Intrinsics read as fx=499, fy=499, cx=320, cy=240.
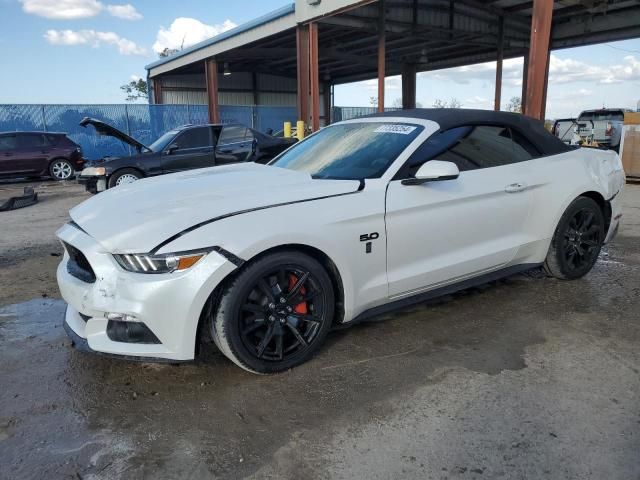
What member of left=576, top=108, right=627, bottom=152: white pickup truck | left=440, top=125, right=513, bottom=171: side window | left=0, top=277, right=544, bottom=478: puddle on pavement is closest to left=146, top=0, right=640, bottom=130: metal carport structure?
left=576, top=108, right=627, bottom=152: white pickup truck

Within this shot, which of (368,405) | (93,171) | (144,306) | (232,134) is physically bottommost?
(368,405)

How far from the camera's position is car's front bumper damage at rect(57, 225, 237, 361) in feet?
8.27

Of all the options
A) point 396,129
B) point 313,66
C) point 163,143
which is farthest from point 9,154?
point 396,129

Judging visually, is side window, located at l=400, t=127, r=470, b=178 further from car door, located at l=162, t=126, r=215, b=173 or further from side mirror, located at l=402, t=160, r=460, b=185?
car door, located at l=162, t=126, r=215, b=173

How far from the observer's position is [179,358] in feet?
8.58

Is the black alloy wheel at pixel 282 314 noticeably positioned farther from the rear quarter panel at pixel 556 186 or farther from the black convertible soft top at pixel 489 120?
the rear quarter panel at pixel 556 186

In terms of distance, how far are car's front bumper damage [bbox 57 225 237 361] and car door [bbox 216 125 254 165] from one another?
8.39 m

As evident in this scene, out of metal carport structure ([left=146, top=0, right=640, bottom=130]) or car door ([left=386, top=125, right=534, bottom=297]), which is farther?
metal carport structure ([left=146, top=0, right=640, bottom=130])

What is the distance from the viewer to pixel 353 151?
3605 mm

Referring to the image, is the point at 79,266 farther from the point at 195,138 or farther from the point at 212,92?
the point at 212,92

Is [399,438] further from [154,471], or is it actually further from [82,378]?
[82,378]

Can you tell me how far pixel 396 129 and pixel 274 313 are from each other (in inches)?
66.0

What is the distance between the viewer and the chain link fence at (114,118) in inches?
758

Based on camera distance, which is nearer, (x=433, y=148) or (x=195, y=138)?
(x=433, y=148)
